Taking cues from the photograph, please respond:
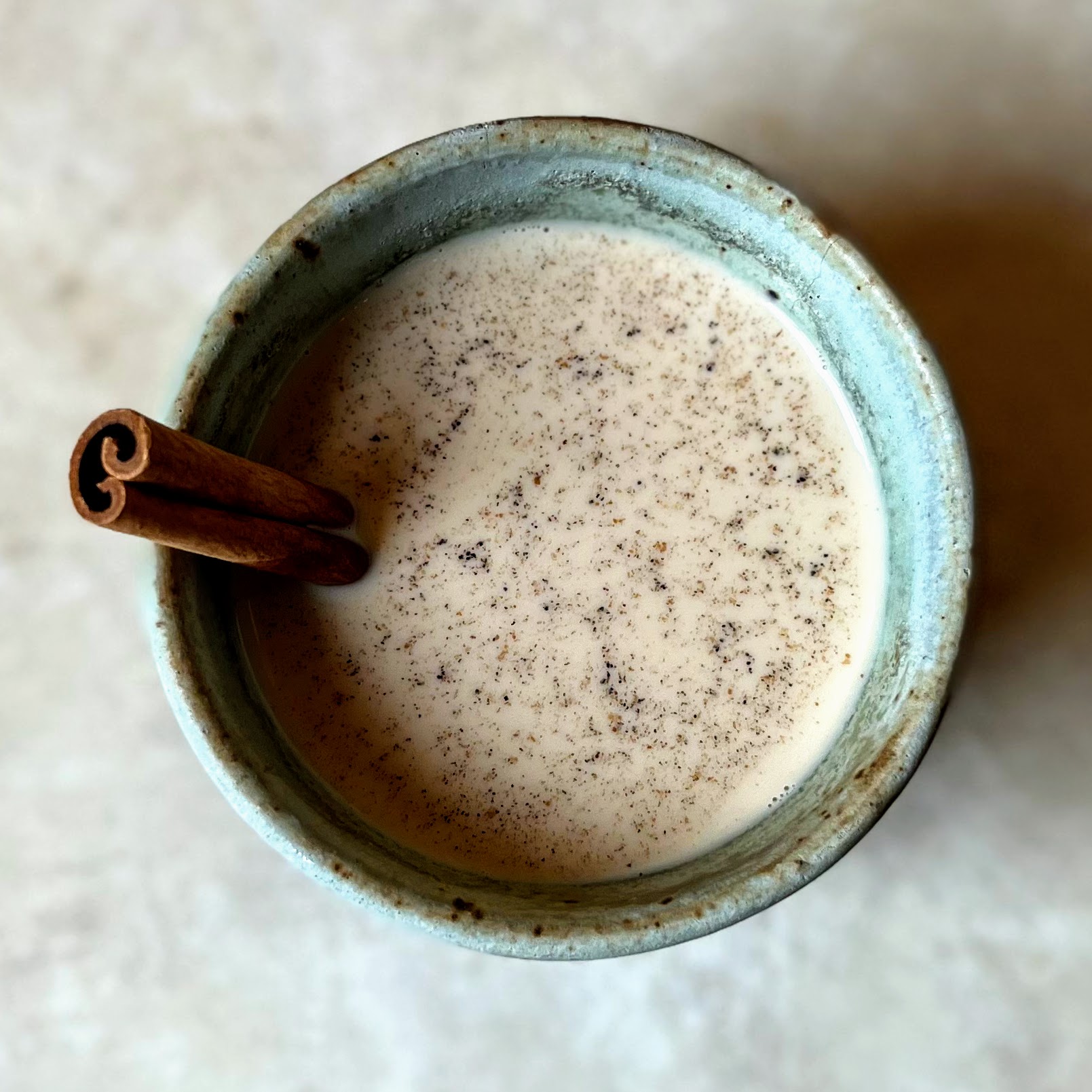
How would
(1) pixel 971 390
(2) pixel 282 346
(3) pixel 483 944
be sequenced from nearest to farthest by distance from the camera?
(3) pixel 483 944
(2) pixel 282 346
(1) pixel 971 390

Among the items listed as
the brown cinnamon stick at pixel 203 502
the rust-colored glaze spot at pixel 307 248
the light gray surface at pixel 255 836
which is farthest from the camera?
the light gray surface at pixel 255 836

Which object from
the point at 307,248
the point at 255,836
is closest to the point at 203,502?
the point at 307,248

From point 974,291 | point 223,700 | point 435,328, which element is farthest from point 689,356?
point 223,700

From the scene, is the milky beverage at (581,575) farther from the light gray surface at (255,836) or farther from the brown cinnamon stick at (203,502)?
the light gray surface at (255,836)

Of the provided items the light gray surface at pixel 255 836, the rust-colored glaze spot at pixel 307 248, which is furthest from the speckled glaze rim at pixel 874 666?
the light gray surface at pixel 255 836

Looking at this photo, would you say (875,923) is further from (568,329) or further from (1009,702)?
(568,329)

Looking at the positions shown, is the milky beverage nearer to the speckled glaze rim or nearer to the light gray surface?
the speckled glaze rim
